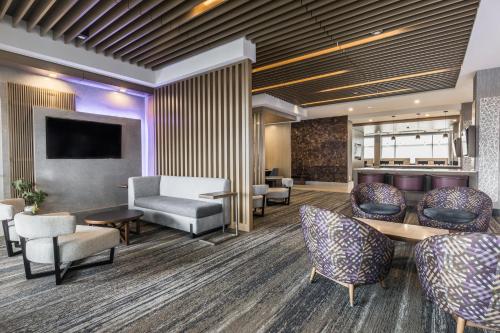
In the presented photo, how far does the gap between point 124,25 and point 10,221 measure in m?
3.30

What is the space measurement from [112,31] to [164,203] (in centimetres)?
304

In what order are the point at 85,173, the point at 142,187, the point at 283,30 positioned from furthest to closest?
the point at 85,173 → the point at 142,187 → the point at 283,30

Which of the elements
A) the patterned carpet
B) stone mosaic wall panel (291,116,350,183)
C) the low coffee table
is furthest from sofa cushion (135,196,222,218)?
stone mosaic wall panel (291,116,350,183)

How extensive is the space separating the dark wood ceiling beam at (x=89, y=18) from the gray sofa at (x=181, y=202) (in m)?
2.76

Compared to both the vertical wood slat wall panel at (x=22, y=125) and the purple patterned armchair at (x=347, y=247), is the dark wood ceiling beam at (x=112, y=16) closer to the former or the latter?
the vertical wood slat wall panel at (x=22, y=125)

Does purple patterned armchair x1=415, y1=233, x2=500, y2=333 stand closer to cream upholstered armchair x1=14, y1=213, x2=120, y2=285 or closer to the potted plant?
cream upholstered armchair x1=14, y1=213, x2=120, y2=285

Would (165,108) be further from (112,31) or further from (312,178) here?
(312,178)

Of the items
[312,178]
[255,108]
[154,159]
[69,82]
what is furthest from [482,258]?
[312,178]

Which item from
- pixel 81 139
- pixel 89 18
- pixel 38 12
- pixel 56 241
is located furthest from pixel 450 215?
pixel 81 139

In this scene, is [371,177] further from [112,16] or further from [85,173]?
[85,173]

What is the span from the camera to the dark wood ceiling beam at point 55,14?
3601mm

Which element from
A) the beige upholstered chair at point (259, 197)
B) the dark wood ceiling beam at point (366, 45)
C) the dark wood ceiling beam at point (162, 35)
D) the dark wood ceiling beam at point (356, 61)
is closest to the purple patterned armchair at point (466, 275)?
the dark wood ceiling beam at point (162, 35)

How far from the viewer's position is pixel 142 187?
5.38 metres

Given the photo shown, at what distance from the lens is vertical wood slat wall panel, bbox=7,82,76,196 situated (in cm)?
477
